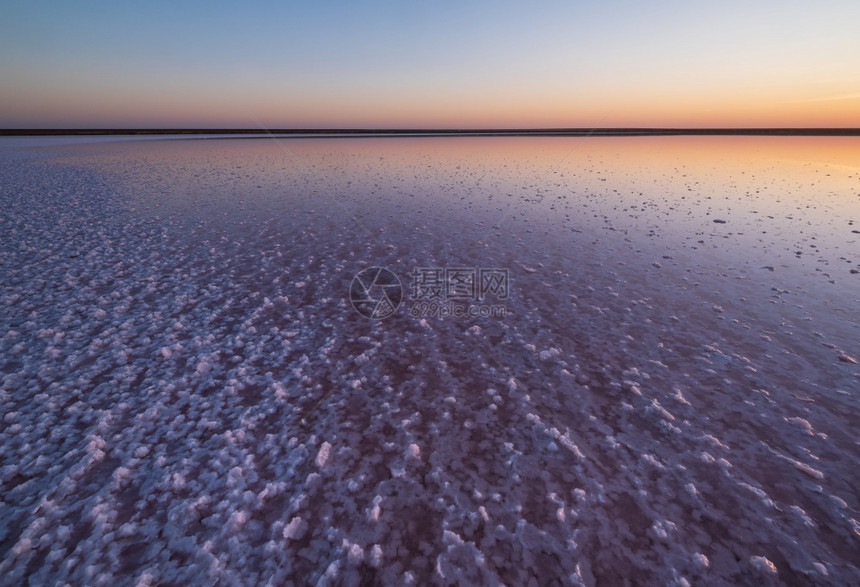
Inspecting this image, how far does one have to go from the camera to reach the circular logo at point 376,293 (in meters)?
6.81

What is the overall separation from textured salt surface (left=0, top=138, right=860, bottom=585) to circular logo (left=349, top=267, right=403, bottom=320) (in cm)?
24

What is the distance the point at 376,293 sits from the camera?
293 inches

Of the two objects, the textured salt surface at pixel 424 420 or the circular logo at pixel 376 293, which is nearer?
the textured salt surface at pixel 424 420

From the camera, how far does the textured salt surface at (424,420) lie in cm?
287

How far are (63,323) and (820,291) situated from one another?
12940 millimetres

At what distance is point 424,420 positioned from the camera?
4219mm

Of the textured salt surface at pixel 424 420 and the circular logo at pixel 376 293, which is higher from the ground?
the textured salt surface at pixel 424 420

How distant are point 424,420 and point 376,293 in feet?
11.9

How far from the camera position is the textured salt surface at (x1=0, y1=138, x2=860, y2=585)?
2.87 metres

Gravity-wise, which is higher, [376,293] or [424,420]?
[424,420]

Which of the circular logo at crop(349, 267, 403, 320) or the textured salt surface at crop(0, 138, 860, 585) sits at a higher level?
the textured salt surface at crop(0, 138, 860, 585)

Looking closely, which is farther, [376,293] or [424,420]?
[376,293]

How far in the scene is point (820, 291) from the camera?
740 centimetres

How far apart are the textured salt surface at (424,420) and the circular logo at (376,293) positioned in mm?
242
